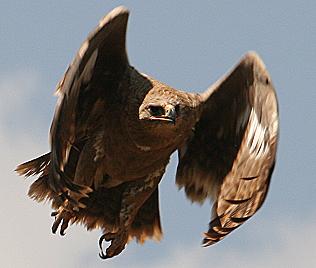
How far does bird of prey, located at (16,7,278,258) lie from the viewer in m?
20.1

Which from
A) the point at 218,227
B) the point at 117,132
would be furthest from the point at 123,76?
the point at 218,227

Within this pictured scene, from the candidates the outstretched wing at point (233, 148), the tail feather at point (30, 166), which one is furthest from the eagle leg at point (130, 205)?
the tail feather at point (30, 166)

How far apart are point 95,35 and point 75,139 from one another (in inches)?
63.8

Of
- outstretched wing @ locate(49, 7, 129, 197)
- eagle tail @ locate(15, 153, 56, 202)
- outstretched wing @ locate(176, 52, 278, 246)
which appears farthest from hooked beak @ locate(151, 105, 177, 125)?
eagle tail @ locate(15, 153, 56, 202)

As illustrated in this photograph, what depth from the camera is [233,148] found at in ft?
70.0

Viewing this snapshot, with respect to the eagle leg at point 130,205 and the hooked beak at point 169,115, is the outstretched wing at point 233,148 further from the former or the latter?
the hooked beak at point 169,115

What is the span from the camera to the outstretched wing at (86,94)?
19.0 metres

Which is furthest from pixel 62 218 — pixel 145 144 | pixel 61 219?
pixel 145 144

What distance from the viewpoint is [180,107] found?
66.7ft

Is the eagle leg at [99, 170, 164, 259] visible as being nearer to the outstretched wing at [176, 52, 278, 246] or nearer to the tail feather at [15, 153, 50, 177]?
the outstretched wing at [176, 52, 278, 246]

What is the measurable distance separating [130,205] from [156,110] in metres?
1.47

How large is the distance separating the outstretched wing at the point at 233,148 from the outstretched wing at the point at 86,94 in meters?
1.32

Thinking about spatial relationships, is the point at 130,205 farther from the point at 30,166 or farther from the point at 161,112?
the point at 161,112

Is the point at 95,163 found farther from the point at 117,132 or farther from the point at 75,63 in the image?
the point at 75,63
